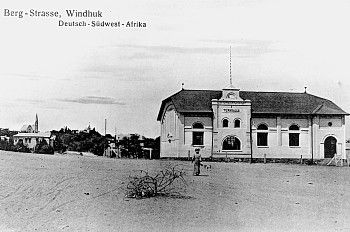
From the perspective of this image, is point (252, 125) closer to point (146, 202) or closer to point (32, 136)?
point (146, 202)

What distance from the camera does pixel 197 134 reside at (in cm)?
407

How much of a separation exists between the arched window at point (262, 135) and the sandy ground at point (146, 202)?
1.71 feet

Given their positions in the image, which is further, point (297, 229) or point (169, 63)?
point (169, 63)

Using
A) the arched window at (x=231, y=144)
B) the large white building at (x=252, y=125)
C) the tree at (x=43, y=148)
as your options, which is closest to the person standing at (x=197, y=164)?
the large white building at (x=252, y=125)

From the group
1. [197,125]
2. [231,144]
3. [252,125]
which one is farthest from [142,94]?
[252,125]

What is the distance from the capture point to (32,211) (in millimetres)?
2943

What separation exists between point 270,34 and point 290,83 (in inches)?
16.4

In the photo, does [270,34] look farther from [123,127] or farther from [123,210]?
[123,210]

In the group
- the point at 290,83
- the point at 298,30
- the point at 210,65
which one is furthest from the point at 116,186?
the point at 298,30

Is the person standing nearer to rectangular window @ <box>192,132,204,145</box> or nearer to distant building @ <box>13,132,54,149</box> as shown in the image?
rectangular window @ <box>192,132,204,145</box>

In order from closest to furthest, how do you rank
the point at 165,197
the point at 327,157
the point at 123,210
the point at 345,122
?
the point at 123,210
the point at 165,197
the point at 345,122
the point at 327,157

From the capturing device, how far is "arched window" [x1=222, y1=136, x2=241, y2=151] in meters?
4.05

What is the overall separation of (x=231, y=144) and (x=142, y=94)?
121cm

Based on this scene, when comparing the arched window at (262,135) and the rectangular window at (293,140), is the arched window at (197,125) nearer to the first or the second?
the arched window at (262,135)
